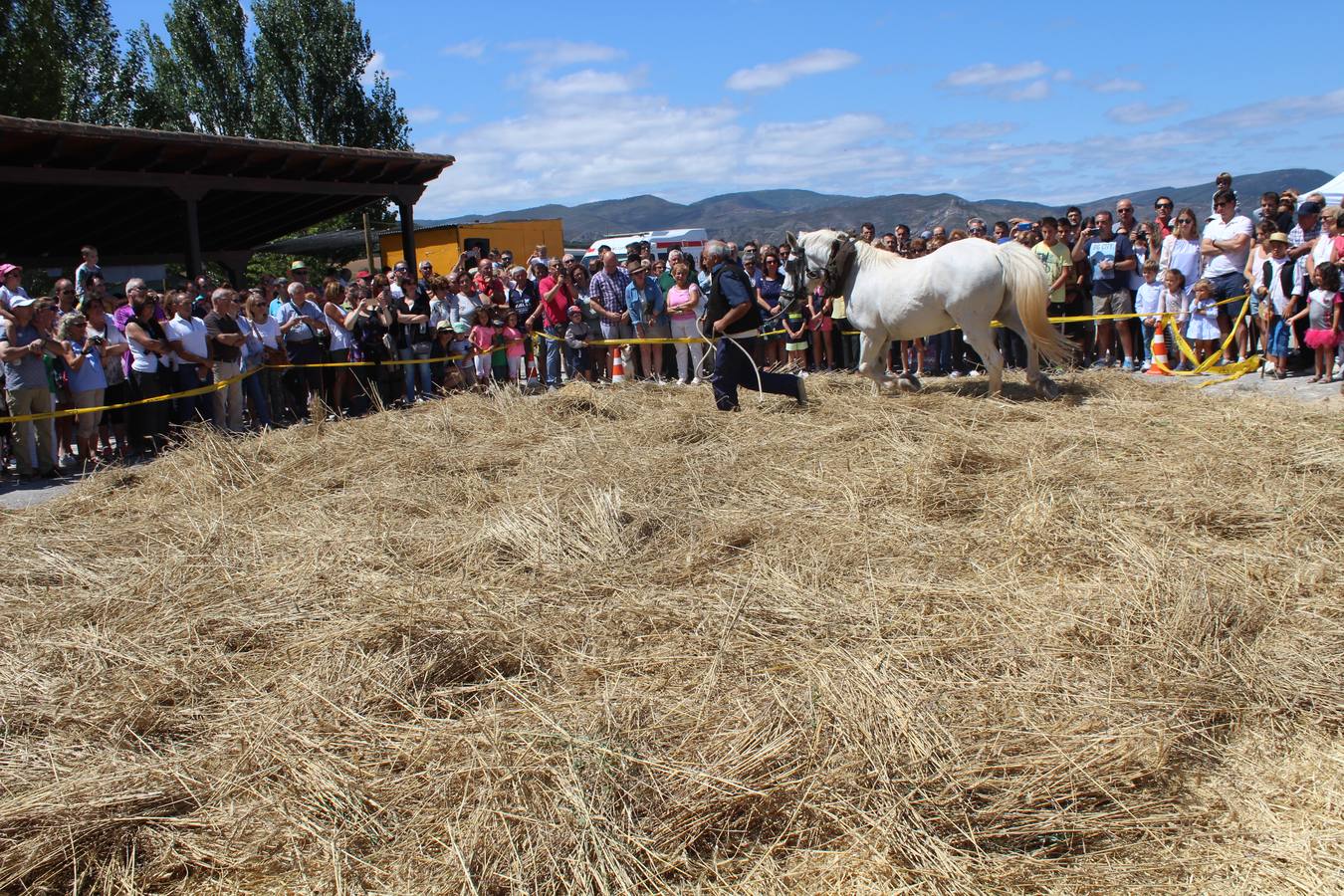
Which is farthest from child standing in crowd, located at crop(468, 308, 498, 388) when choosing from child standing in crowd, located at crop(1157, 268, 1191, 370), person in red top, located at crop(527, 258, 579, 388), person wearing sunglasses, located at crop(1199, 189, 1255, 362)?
person wearing sunglasses, located at crop(1199, 189, 1255, 362)

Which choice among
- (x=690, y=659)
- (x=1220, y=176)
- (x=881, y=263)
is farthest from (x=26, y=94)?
(x=690, y=659)

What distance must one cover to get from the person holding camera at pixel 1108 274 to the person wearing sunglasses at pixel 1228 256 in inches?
33.1

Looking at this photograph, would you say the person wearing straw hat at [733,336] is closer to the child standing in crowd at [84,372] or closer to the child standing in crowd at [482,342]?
the child standing in crowd at [482,342]

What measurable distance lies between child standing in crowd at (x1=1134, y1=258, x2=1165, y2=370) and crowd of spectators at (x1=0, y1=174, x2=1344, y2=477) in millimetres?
21

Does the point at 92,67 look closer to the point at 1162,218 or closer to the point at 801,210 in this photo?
the point at 1162,218

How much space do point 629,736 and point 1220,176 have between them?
10.9 meters

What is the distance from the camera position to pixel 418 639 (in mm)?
4043

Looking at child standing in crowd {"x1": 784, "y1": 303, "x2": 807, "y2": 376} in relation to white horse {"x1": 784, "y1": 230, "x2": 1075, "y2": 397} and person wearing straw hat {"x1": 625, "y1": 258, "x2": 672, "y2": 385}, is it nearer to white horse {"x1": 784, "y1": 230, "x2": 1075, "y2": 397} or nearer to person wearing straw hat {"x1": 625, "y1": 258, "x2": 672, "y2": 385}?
person wearing straw hat {"x1": 625, "y1": 258, "x2": 672, "y2": 385}

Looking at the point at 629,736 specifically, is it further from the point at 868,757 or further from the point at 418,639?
the point at 418,639

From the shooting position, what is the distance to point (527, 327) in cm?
1274

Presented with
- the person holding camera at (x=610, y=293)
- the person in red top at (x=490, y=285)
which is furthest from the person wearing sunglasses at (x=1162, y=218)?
the person in red top at (x=490, y=285)

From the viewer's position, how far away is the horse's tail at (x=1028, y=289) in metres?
8.88

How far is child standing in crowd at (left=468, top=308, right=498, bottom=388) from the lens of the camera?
1200cm

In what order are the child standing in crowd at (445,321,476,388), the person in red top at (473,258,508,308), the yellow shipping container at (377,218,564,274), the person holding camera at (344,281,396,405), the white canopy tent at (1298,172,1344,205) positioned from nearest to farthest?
the person holding camera at (344,281,396,405), the child standing in crowd at (445,321,476,388), the person in red top at (473,258,508,308), the white canopy tent at (1298,172,1344,205), the yellow shipping container at (377,218,564,274)
